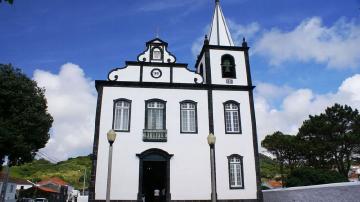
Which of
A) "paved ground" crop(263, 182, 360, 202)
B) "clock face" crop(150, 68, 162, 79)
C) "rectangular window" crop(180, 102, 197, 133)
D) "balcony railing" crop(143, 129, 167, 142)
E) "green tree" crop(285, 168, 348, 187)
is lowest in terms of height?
"paved ground" crop(263, 182, 360, 202)

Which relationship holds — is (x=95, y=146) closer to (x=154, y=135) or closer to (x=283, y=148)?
(x=154, y=135)

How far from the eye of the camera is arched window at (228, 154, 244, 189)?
1706cm

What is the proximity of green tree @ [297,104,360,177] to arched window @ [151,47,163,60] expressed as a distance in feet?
62.5

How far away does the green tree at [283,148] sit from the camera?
3228 centimetres

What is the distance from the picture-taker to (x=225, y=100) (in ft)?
60.7

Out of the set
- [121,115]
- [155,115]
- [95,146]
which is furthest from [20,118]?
[155,115]

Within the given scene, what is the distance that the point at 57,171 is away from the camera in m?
69.6

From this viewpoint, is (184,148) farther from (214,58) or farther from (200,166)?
(214,58)

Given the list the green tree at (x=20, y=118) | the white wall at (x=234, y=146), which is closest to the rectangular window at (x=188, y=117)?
the white wall at (x=234, y=146)

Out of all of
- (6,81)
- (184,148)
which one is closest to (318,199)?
(184,148)

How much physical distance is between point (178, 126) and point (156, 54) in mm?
4751

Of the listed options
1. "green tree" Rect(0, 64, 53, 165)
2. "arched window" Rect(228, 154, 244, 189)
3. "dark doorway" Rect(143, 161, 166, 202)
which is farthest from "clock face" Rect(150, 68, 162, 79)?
"green tree" Rect(0, 64, 53, 165)

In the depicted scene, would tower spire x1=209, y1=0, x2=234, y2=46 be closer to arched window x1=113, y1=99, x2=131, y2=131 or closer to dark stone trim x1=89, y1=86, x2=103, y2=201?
arched window x1=113, y1=99, x2=131, y2=131

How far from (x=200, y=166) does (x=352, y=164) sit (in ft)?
67.0
